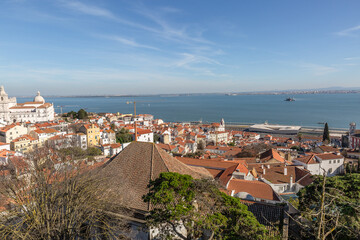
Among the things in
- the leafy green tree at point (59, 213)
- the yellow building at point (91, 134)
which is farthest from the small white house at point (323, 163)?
the yellow building at point (91, 134)

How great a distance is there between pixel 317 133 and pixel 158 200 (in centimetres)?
6352

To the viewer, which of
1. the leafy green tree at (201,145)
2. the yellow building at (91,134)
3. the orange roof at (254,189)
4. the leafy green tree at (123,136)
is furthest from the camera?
the leafy green tree at (201,145)

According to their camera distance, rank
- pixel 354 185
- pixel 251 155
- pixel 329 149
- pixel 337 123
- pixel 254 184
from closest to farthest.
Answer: pixel 354 185 < pixel 254 184 < pixel 251 155 < pixel 329 149 < pixel 337 123

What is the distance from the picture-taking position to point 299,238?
7.68 m

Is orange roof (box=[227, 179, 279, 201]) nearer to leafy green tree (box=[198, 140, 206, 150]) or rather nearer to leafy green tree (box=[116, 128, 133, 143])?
leafy green tree (box=[198, 140, 206, 150])

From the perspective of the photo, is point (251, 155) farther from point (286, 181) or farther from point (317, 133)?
point (317, 133)

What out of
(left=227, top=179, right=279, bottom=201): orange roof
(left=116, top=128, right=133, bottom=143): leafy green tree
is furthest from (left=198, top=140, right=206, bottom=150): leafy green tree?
(left=227, top=179, right=279, bottom=201): orange roof

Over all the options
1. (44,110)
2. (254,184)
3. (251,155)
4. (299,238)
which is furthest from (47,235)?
(44,110)

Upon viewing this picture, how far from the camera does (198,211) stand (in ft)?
17.4

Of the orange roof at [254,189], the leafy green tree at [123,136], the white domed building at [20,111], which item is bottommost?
the leafy green tree at [123,136]

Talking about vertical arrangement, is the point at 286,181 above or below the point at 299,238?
below

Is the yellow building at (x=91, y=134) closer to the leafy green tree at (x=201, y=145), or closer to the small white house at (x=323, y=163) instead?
the leafy green tree at (x=201, y=145)

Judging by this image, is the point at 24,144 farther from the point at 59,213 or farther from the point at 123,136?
the point at 59,213

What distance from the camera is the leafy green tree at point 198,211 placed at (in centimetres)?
495
